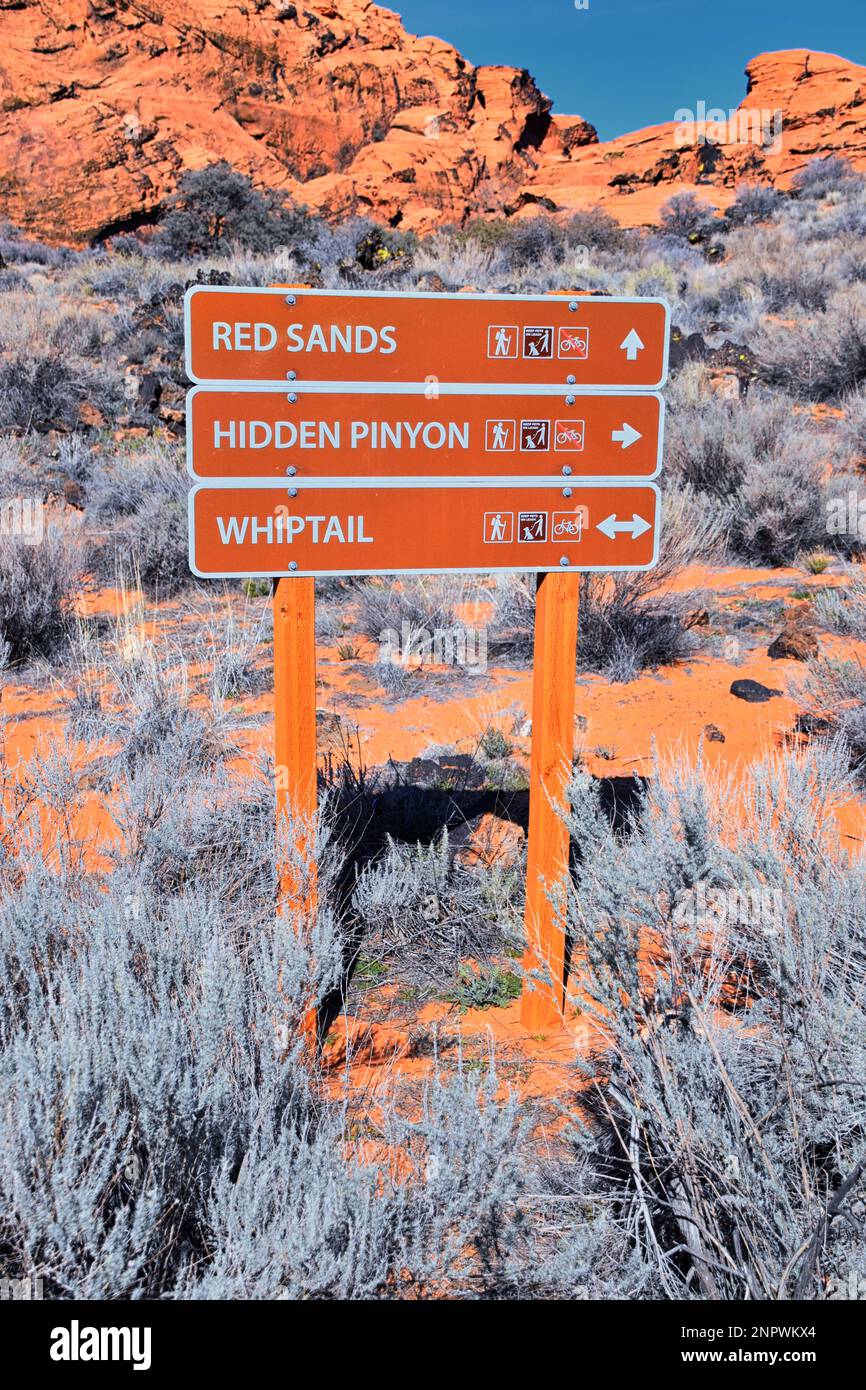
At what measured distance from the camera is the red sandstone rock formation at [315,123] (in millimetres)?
24703

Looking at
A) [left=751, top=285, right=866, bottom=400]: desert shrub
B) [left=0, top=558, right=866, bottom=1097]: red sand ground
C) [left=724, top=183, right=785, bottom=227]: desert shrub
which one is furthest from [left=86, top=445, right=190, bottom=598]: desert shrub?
[left=724, top=183, right=785, bottom=227]: desert shrub

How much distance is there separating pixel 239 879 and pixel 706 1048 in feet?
5.13

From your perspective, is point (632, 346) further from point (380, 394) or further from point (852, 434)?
point (852, 434)

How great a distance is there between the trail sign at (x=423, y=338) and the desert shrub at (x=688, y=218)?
2087cm

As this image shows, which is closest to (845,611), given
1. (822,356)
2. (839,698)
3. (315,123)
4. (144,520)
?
(839,698)

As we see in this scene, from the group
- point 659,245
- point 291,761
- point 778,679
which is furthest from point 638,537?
point 659,245

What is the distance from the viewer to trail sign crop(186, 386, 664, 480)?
8.24 feet

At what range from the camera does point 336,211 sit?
25.8 metres

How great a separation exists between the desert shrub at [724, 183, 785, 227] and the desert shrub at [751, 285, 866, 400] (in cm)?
1272

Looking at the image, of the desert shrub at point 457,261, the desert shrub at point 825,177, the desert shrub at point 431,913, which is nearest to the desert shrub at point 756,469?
the desert shrub at point 431,913

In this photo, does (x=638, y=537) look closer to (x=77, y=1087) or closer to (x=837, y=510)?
(x=77, y=1087)

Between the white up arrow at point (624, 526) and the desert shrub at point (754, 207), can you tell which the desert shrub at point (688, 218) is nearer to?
the desert shrub at point (754, 207)

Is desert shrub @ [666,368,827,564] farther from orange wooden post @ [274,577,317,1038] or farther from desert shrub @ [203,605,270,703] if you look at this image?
orange wooden post @ [274,577,317,1038]

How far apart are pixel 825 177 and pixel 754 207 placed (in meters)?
3.69
